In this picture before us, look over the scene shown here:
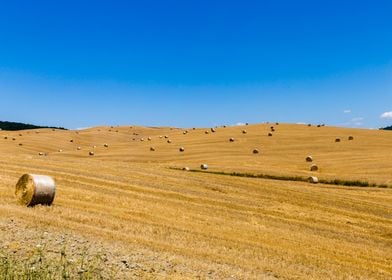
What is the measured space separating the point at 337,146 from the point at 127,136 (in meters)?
54.0

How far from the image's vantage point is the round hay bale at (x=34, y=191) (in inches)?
706

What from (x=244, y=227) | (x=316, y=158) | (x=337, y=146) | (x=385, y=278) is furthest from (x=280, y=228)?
(x=337, y=146)

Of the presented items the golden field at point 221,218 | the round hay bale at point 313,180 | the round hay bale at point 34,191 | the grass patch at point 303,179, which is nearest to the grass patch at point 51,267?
the golden field at point 221,218

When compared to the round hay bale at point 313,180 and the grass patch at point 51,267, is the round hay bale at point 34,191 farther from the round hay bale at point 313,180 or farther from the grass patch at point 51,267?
the round hay bale at point 313,180

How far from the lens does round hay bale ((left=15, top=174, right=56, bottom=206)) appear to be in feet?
58.8

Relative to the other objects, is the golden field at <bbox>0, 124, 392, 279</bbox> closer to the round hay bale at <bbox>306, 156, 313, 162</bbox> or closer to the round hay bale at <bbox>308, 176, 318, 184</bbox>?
the round hay bale at <bbox>308, 176, 318, 184</bbox>

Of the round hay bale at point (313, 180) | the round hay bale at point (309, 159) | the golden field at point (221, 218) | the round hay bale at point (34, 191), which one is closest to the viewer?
the golden field at point (221, 218)

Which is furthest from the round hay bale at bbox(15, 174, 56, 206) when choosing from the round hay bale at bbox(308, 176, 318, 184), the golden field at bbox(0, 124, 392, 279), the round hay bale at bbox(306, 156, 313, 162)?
the round hay bale at bbox(306, 156, 313, 162)

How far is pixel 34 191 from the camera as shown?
17875 mm

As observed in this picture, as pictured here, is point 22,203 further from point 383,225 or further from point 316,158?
point 316,158

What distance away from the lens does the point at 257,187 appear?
1231 inches

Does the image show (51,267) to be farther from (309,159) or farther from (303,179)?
(309,159)

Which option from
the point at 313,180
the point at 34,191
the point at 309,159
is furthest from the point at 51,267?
the point at 309,159

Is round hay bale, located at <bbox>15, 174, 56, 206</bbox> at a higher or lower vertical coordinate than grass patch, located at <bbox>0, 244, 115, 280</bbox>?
higher
